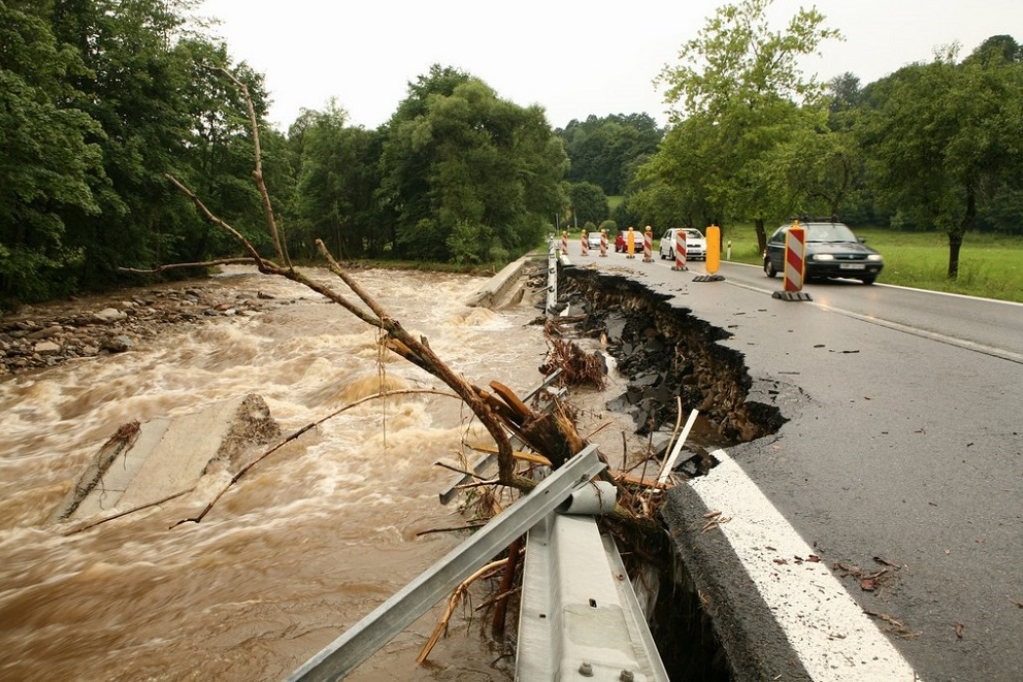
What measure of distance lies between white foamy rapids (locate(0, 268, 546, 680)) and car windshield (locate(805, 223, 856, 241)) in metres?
9.10

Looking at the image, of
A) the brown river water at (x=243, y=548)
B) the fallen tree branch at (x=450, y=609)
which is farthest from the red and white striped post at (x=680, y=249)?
the fallen tree branch at (x=450, y=609)

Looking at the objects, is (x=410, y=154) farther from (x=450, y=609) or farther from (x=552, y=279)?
(x=450, y=609)

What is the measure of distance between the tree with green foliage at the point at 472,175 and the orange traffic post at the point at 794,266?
86.9 feet

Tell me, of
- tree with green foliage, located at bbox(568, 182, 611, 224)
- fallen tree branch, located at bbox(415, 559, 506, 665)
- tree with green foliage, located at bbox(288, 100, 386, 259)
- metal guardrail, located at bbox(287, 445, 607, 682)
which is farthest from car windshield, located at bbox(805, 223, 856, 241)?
tree with green foliage, located at bbox(568, 182, 611, 224)

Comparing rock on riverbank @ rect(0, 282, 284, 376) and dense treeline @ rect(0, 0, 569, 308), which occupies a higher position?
dense treeline @ rect(0, 0, 569, 308)

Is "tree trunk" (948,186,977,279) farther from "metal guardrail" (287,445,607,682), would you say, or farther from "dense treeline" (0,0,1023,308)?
"metal guardrail" (287,445,607,682)

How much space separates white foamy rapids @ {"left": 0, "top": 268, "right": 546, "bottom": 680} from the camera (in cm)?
296

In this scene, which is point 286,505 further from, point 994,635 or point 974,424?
point 974,424

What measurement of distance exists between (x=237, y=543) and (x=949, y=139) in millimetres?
16489

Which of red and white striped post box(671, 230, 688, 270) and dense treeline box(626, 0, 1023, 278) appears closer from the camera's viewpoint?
dense treeline box(626, 0, 1023, 278)

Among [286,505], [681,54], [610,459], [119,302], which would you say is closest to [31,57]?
[119,302]

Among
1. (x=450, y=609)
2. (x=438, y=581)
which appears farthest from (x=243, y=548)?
(x=438, y=581)

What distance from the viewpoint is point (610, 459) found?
4.89 m

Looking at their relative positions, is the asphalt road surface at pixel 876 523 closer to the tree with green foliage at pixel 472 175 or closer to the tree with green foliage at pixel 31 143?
the tree with green foliage at pixel 31 143
